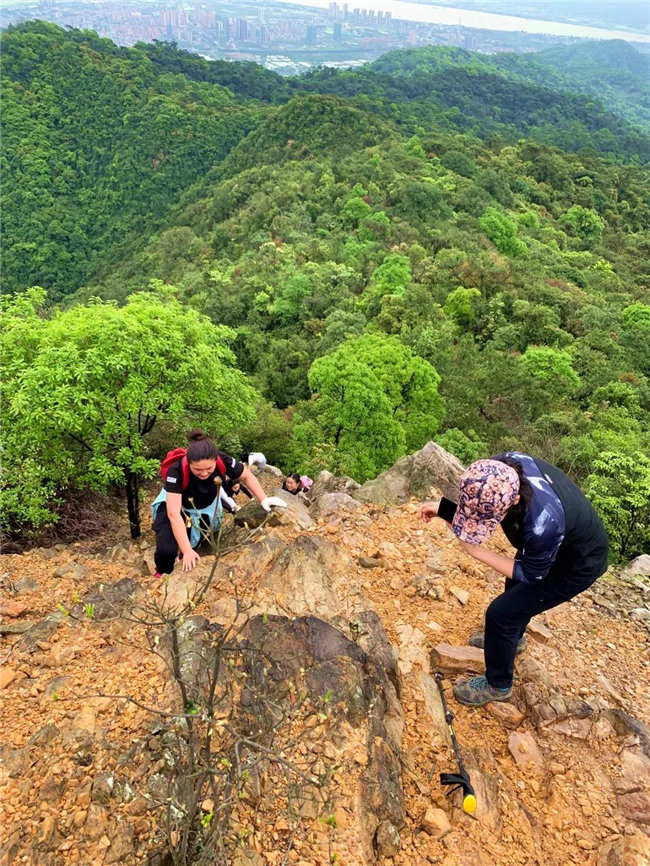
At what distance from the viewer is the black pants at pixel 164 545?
17.8 feet

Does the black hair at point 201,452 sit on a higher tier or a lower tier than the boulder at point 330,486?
higher

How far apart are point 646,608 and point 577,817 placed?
131 inches

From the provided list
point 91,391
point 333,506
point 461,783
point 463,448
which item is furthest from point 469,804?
point 463,448

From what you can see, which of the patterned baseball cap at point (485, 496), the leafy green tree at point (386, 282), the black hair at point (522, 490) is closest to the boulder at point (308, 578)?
the patterned baseball cap at point (485, 496)

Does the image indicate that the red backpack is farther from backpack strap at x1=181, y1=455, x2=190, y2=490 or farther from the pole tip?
the pole tip

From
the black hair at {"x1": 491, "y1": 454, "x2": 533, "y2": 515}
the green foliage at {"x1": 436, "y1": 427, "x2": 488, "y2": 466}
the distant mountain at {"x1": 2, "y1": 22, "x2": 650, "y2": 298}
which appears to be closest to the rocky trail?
the black hair at {"x1": 491, "y1": 454, "x2": 533, "y2": 515}

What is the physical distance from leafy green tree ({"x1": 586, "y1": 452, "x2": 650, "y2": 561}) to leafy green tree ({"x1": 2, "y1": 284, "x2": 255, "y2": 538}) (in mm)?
7628

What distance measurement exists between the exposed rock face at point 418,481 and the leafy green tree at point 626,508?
11.7 feet

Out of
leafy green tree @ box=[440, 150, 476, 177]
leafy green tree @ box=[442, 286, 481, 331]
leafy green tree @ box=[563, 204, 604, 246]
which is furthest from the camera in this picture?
leafy green tree @ box=[440, 150, 476, 177]

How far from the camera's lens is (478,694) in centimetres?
433

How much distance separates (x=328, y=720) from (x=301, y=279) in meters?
29.2

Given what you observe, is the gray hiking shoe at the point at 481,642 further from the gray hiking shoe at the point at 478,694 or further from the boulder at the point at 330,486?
the boulder at the point at 330,486

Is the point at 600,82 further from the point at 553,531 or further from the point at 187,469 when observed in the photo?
the point at 553,531

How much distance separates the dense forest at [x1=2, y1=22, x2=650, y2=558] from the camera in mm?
7934
